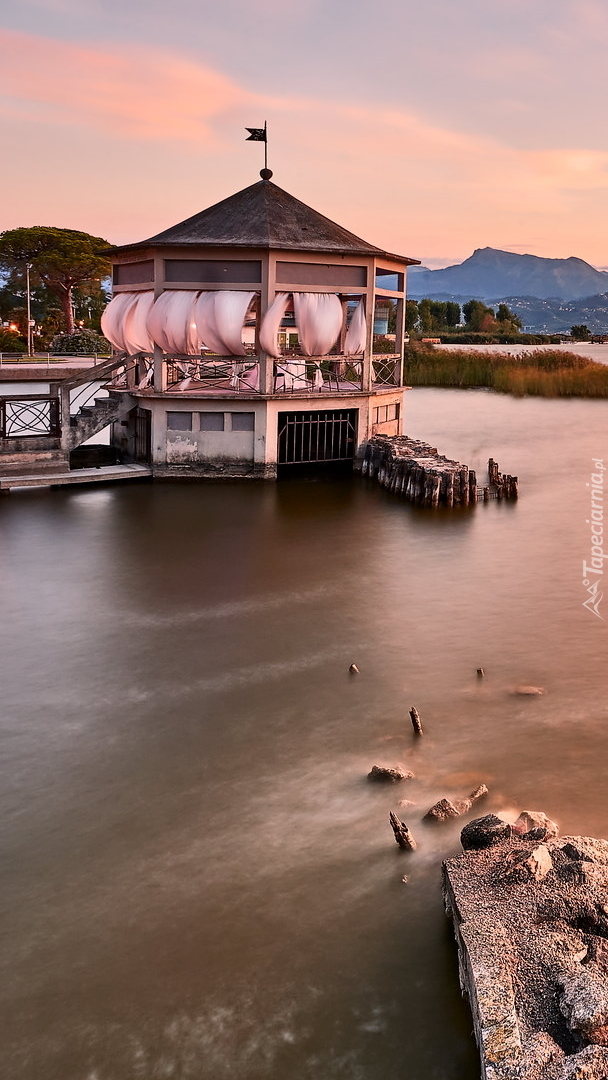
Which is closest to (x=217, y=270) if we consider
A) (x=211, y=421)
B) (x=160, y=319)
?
(x=160, y=319)

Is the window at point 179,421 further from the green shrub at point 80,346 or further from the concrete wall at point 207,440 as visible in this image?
the green shrub at point 80,346

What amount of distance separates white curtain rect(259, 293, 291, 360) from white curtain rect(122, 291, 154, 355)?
11.4 feet

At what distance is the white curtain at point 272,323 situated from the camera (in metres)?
26.1

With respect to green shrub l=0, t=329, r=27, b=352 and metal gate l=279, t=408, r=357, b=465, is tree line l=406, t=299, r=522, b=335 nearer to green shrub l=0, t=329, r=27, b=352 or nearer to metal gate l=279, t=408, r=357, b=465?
green shrub l=0, t=329, r=27, b=352

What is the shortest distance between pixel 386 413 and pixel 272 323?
611cm

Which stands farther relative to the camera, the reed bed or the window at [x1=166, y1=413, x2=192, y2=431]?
the reed bed

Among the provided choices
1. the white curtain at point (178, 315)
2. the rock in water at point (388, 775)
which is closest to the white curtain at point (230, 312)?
the white curtain at point (178, 315)

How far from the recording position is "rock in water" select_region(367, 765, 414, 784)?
9.96m

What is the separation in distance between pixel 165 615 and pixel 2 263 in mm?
66512

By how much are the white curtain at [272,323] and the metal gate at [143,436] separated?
13.5 ft

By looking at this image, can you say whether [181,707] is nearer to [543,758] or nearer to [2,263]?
[543,758]

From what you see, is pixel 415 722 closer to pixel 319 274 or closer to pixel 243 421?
pixel 243 421

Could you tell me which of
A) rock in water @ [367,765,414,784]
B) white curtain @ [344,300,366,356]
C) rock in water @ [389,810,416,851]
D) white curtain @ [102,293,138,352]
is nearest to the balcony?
white curtain @ [344,300,366,356]

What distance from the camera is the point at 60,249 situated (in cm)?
7269
